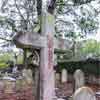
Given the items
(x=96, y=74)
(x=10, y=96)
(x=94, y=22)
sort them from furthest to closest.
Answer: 1. (x=96, y=74)
2. (x=94, y=22)
3. (x=10, y=96)

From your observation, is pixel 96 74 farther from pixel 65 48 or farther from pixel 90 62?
pixel 65 48

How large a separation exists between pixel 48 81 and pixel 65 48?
90 centimetres

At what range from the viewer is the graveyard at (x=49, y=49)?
5.18 meters

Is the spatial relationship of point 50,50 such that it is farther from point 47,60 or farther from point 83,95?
point 83,95

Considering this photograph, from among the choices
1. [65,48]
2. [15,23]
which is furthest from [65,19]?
[65,48]

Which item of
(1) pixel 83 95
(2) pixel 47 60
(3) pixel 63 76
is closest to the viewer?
(2) pixel 47 60

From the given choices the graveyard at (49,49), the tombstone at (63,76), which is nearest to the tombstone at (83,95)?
the graveyard at (49,49)

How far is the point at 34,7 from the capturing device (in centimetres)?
1788

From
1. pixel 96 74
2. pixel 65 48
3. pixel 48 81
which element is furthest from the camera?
pixel 96 74

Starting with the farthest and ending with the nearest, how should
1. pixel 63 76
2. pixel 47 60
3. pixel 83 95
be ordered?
1. pixel 63 76
2. pixel 83 95
3. pixel 47 60

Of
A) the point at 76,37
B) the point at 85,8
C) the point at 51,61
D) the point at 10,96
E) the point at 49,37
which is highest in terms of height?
the point at 85,8

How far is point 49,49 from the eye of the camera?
5.33m

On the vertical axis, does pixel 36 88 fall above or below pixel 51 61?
below

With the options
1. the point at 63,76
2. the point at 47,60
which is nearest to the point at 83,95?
the point at 47,60
